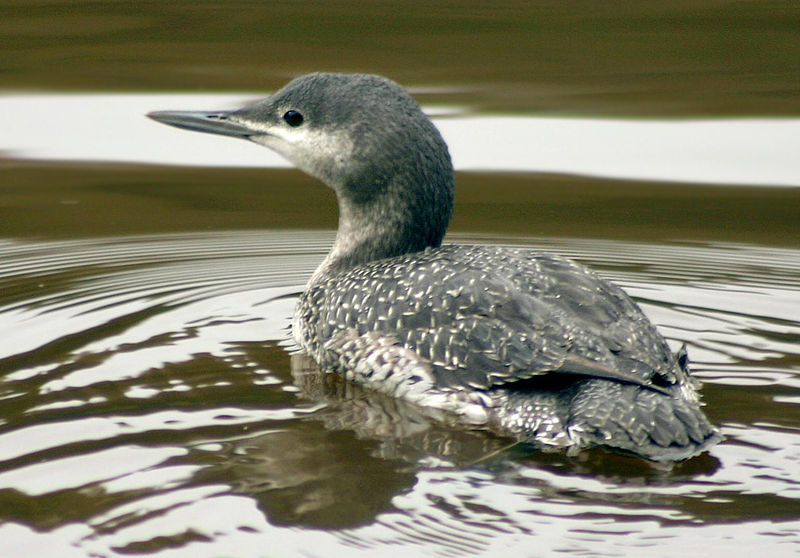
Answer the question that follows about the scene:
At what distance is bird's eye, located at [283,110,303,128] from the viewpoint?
18.3 ft

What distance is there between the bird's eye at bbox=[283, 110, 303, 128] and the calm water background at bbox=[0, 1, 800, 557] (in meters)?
0.85

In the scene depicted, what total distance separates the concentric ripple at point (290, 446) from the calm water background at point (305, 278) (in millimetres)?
12

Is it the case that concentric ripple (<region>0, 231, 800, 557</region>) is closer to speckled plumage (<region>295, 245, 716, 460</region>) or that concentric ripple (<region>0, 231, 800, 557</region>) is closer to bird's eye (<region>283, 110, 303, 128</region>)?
speckled plumage (<region>295, 245, 716, 460</region>)

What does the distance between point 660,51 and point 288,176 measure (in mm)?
2696

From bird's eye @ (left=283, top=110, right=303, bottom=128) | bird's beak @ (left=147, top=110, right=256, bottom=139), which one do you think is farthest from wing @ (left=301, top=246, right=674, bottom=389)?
bird's beak @ (left=147, top=110, right=256, bottom=139)

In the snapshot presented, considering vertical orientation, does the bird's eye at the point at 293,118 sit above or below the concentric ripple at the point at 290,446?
above

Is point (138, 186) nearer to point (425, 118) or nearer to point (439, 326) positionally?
point (425, 118)

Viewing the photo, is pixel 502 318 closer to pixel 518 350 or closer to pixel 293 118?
pixel 518 350

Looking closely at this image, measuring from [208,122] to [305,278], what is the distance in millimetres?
1095

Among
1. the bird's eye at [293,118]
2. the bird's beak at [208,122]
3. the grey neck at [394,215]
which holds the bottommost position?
the grey neck at [394,215]

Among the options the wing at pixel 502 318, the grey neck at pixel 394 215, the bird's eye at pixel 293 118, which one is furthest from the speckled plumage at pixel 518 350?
the bird's eye at pixel 293 118

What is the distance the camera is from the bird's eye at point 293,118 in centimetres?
558

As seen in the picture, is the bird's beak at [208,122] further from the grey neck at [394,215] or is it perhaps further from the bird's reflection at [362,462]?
the bird's reflection at [362,462]

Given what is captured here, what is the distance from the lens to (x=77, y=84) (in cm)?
895
